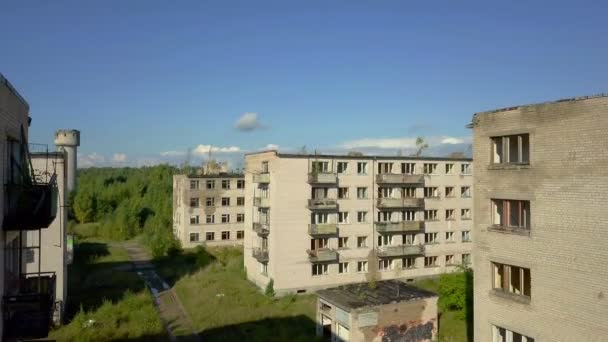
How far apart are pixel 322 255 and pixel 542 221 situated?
69.8ft

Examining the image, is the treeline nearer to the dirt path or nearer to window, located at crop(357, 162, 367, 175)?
the dirt path

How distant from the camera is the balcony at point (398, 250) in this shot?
118 feet

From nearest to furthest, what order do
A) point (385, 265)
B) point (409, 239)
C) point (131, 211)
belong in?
point (385, 265) < point (409, 239) < point (131, 211)

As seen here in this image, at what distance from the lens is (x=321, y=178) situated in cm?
3341

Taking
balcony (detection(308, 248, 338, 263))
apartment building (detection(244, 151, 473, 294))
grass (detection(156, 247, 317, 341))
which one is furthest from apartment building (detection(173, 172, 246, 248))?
balcony (detection(308, 248, 338, 263))

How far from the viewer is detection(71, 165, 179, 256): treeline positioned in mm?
56038

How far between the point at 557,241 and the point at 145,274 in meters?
37.4

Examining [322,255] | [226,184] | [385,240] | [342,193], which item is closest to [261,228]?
[322,255]

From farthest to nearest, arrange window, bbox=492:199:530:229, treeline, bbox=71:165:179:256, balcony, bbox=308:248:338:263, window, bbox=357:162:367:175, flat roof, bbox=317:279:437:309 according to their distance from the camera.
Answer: treeline, bbox=71:165:179:256 → window, bbox=357:162:367:175 → balcony, bbox=308:248:338:263 → flat roof, bbox=317:279:437:309 → window, bbox=492:199:530:229

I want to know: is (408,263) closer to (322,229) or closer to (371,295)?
(322,229)

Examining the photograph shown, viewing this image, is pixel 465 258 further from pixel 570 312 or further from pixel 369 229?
pixel 570 312

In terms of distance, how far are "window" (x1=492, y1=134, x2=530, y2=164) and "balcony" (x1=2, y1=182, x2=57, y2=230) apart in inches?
511

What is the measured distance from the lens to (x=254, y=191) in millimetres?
37531

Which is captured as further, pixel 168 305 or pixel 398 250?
pixel 398 250
